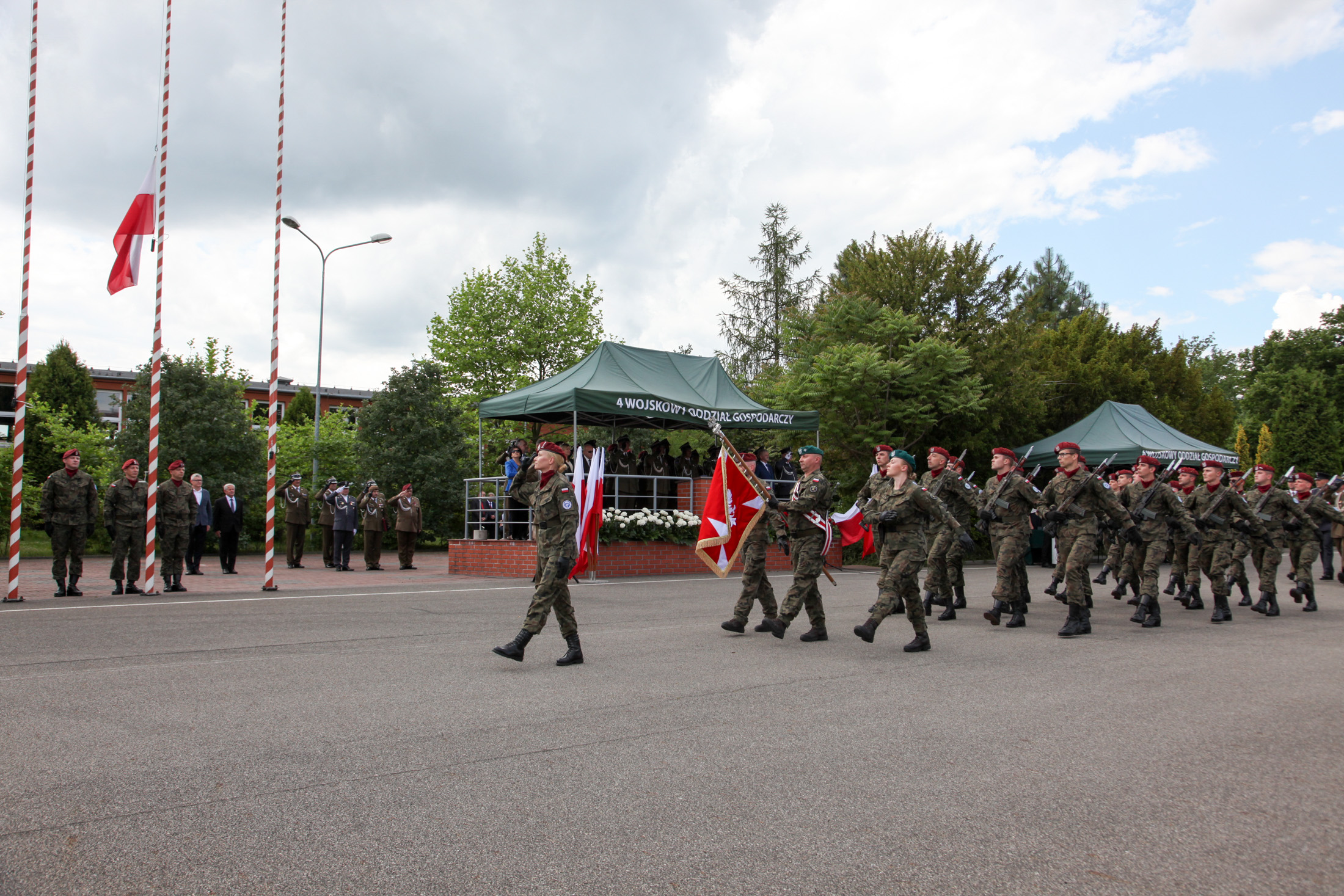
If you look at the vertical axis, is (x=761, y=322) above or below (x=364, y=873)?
above

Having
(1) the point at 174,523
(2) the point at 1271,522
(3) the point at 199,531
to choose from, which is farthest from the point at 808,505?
(3) the point at 199,531

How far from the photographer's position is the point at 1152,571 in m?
11.5

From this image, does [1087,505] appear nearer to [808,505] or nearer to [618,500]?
[808,505]

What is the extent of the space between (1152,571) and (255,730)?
10353 millimetres

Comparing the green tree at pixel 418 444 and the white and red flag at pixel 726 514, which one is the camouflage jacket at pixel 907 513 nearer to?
the white and red flag at pixel 726 514

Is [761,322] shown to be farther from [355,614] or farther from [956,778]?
[956,778]

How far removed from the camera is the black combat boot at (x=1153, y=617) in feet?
37.1

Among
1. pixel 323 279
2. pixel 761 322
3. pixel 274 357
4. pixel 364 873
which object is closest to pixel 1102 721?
pixel 364 873

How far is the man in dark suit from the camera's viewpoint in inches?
770

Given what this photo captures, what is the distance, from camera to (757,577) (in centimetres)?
984

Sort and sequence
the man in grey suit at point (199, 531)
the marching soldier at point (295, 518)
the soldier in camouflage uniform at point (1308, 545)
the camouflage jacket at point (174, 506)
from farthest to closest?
the marching soldier at point (295, 518) < the man in grey suit at point (199, 531) < the camouflage jacket at point (174, 506) < the soldier in camouflage uniform at point (1308, 545)

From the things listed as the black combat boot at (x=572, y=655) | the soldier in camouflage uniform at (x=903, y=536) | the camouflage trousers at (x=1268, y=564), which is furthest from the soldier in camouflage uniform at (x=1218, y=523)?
the black combat boot at (x=572, y=655)

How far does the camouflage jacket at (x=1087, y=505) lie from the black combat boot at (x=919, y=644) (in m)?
2.98

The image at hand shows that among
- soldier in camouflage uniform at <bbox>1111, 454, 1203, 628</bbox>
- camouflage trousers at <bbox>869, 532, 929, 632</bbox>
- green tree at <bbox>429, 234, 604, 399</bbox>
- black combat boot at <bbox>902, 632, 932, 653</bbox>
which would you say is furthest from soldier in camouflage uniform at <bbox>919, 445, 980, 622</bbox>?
green tree at <bbox>429, 234, 604, 399</bbox>
